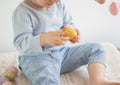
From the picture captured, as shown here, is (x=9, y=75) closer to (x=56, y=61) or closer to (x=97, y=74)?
A: (x=56, y=61)

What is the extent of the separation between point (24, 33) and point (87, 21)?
47 centimetres

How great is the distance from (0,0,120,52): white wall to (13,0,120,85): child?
23 cm

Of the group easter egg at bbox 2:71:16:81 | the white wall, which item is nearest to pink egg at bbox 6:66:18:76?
easter egg at bbox 2:71:16:81

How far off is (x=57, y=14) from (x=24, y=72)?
0.25 meters

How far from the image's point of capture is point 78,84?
84 centimetres

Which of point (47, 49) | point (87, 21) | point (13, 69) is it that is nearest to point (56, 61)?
point (47, 49)

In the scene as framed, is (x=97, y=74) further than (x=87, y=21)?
No

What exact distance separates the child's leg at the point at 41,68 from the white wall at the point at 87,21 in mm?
287

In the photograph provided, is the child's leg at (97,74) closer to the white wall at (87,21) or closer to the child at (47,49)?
the child at (47,49)

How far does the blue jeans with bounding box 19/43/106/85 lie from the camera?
0.80 m

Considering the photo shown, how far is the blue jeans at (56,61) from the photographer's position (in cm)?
80

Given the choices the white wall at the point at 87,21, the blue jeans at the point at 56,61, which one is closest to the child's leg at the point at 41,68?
the blue jeans at the point at 56,61

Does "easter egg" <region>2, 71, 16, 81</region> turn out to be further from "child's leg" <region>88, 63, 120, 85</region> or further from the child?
"child's leg" <region>88, 63, 120, 85</region>

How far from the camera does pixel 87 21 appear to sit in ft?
4.06
